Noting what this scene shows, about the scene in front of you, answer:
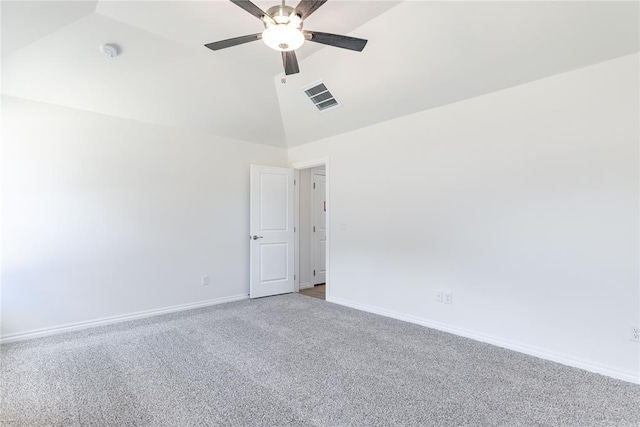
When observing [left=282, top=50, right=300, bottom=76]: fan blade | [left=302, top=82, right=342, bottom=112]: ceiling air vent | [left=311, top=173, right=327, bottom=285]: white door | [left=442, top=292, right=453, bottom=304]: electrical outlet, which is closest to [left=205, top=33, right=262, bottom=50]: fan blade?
[left=282, top=50, right=300, bottom=76]: fan blade

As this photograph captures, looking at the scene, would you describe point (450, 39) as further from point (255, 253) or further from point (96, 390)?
point (96, 390)

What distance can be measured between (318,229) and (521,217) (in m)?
3.43

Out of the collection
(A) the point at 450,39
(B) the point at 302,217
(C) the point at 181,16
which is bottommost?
(B) the point at 302,217

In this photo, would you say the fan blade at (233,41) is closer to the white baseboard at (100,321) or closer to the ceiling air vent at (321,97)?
the ceiling air vent at (321,97)

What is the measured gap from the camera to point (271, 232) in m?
4.84

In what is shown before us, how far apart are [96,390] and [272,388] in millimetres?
1238

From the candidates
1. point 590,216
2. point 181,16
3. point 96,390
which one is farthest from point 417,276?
point 181,16

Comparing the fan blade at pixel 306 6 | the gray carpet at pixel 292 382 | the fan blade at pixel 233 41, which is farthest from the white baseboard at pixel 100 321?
the fan blade at pixel 306 6

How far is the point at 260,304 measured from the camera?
170 inches

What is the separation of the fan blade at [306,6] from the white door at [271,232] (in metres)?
2.96

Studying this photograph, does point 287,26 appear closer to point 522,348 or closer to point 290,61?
point 290,61

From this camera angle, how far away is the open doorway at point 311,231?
5.29m

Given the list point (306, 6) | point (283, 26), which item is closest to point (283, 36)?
point (283, 26)

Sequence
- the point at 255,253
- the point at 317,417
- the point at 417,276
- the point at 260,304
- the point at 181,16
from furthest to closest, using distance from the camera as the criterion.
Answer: the point at 255,253 → the point at 260,304 → the point at 417,276 → the point at 181,16 → the point at 317,417
